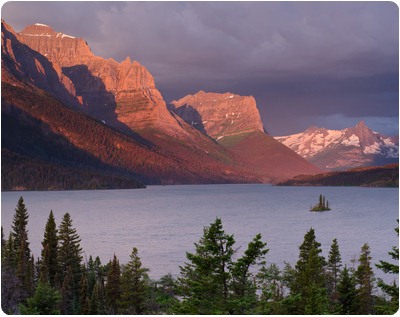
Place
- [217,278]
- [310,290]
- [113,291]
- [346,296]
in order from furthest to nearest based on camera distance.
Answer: [113,291] → [346,296] → [310,290] → [217,278]

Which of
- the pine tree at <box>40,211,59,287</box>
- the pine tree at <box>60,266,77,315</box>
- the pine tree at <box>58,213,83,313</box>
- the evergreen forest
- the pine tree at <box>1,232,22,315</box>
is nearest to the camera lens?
the evergreen forest

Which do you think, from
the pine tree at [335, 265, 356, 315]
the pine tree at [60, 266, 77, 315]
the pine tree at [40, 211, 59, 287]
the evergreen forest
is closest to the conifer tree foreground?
the evergreen forest

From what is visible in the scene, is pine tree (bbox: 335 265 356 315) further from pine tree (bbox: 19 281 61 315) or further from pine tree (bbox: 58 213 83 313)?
pine tree (bbox: 58 213 83 313)

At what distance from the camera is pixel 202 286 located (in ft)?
113

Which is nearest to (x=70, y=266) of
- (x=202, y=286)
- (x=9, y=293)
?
(x=9, y=293)

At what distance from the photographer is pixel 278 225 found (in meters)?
152

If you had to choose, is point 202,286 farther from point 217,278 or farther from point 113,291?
point 113,291

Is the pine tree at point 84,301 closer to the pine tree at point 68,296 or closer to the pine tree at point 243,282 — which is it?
the pine tree at point 68,296

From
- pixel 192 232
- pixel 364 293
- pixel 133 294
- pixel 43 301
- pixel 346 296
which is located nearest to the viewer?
pixel 43 301

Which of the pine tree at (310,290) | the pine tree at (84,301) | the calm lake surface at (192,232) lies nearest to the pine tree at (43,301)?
the pine tree at (84,301)

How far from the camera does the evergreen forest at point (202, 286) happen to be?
115 ft

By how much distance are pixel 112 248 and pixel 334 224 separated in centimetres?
7817

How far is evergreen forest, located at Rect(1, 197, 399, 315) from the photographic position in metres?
35.1

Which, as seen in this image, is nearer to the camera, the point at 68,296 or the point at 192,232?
the point at 68,296
